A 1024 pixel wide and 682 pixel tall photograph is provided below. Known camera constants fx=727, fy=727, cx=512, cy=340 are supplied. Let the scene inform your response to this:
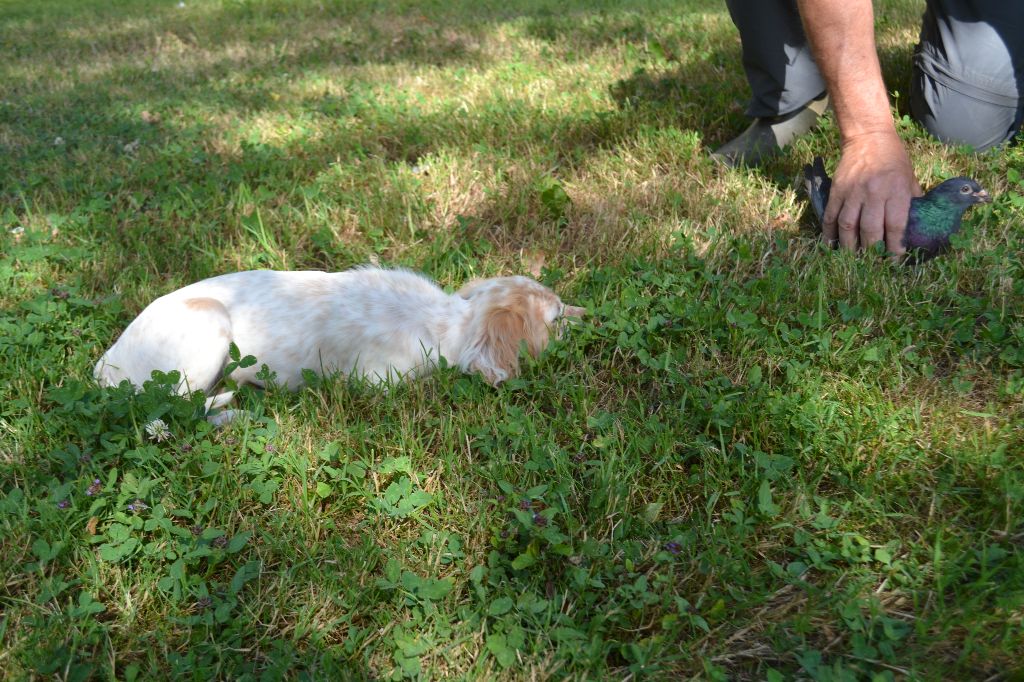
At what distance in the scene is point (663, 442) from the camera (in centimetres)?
240

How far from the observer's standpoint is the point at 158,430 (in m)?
2.48

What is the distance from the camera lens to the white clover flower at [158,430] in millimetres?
2480

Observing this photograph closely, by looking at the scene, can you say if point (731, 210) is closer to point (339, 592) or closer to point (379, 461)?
point (379, 461)

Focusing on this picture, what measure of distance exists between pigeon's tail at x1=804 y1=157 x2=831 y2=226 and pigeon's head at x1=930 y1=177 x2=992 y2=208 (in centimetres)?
46

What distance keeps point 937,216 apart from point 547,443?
205 centimetres

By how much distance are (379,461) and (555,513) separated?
2.22ft

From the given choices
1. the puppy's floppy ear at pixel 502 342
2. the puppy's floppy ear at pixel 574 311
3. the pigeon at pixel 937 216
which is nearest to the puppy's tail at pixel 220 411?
the puppy's floppy ear at pixel 502 342

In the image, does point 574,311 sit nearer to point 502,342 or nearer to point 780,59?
point 502,342

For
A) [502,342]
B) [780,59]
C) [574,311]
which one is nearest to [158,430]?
[502,342]

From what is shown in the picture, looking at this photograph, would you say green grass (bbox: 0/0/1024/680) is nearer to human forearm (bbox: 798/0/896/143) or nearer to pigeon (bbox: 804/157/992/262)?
pigeon (bbox: 804/157/992/262)

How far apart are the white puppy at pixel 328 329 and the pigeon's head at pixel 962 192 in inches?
67.5

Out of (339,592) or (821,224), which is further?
(821,224)

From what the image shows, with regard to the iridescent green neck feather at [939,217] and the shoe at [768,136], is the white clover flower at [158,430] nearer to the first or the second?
the iridescent green neck feather at [939,217]

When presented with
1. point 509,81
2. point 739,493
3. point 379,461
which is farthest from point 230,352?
point 509,81
